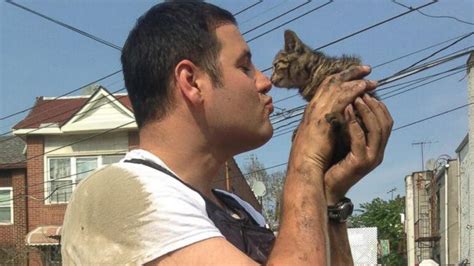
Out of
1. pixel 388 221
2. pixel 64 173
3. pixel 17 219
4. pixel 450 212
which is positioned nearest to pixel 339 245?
pixel 64 173

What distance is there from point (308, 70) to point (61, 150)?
69.8ft

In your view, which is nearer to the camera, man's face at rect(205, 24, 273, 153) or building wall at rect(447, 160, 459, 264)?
man's face at rect(205, 24, 273, 153)

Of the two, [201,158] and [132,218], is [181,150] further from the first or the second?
[132,218]

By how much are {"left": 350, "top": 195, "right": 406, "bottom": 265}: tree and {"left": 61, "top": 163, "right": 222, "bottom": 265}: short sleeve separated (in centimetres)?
3223

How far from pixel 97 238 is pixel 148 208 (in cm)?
15

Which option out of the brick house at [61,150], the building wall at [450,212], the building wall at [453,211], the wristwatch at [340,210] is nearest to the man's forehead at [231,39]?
the wristwatch at [340,210]

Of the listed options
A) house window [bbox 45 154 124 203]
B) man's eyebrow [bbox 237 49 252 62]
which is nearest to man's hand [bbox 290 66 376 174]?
man's eyebrow [bbox 237 49 252 62]

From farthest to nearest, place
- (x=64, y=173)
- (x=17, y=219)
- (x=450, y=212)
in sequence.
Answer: (x=450, y=212), (x=17, y=219), (x=64, y=173)

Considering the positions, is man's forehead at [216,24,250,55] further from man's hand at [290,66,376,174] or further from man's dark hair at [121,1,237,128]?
man's hand at [290,66,376,174]

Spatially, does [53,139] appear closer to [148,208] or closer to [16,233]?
[16,233]

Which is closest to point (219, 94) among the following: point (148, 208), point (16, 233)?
point (148, 208)

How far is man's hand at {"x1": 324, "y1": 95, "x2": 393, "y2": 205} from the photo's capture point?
184 cm

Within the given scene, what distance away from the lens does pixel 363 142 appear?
1.85 metres

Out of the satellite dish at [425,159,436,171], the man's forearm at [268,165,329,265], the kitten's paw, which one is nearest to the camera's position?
the man's forearm at [268,165,329,265]
